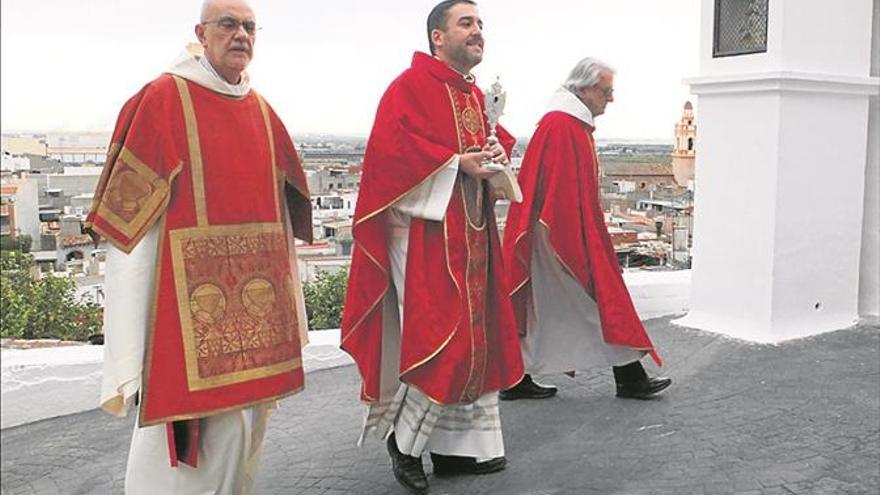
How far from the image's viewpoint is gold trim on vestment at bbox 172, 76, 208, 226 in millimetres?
3066

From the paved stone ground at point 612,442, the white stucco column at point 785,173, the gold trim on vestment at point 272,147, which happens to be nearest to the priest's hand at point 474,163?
the gold trim on vestment at point 272,147

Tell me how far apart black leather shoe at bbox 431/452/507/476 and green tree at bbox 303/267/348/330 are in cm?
220

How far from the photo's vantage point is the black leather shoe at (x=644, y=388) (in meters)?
5.02

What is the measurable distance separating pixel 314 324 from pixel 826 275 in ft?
11.5

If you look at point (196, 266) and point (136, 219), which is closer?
point (136, 219)

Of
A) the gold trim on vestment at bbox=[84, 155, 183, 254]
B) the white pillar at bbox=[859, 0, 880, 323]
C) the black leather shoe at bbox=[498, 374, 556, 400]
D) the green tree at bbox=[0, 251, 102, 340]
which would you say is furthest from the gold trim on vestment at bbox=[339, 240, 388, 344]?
the white pillar at bbox=[859, 0, 880, 323]

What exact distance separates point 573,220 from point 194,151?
2335 mm

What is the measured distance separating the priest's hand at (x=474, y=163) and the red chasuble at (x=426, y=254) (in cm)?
6

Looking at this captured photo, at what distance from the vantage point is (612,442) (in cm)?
439

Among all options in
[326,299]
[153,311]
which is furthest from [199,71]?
[326,299]

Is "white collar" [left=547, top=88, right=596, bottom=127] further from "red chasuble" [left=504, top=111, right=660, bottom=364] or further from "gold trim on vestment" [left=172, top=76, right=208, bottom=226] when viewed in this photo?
"gold trim on vestment" [left=172, top=76, right=208, bottom=226]

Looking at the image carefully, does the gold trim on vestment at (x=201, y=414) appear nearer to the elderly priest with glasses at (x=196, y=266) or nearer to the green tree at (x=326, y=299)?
the elderly priest with glasses at (x=196, y=266)

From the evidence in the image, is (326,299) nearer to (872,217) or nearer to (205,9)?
(205,9)

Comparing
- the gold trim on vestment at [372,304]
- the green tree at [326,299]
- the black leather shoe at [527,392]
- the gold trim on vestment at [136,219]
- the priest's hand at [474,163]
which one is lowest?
the black leather shoe at [527,392]
